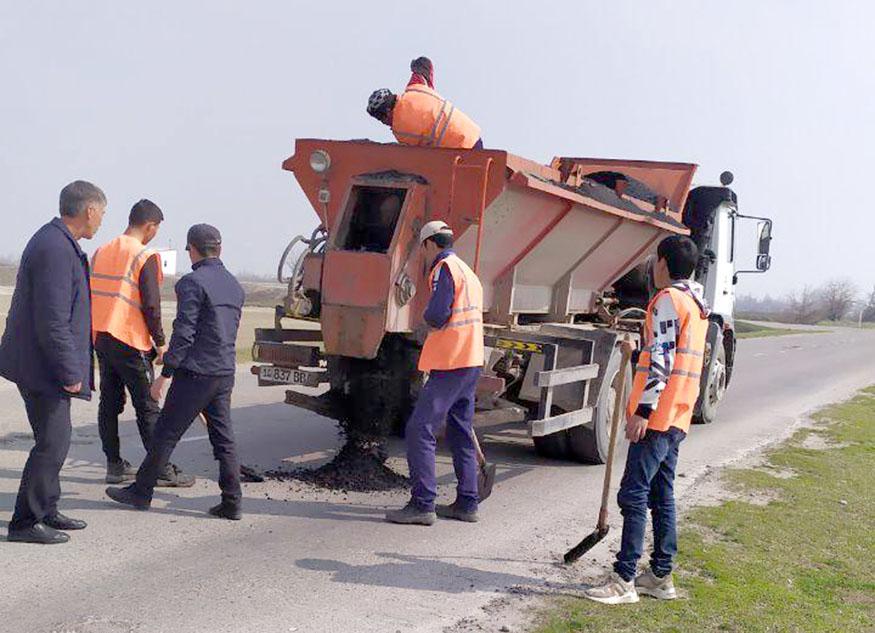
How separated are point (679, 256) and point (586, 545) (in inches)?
66.0

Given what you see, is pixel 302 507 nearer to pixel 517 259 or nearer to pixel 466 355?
pixel 466 355

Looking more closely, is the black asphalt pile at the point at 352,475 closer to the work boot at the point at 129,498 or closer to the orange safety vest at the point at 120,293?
the work boot at the point at 129,498

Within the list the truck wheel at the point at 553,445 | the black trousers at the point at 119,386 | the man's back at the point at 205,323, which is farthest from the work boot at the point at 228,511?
the truck wheel at the point at 553,445

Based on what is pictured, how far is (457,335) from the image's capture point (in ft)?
19.0

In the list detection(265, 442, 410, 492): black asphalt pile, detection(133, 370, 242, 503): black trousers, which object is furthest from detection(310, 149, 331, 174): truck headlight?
detection(265, 442, 410, 492): black asphalt pile

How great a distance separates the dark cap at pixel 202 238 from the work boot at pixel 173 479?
5.51 feet

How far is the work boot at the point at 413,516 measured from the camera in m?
5.78

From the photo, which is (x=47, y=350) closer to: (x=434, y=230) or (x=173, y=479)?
(x=173, y=479)

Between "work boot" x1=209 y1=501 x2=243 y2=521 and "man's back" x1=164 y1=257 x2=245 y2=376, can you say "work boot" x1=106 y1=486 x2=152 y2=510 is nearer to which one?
"work boot" x1=209 y1=501 x2=243 y2=521

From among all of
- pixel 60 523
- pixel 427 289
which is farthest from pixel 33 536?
pixel 427 289

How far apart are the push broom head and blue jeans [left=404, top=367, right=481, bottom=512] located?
978 mm

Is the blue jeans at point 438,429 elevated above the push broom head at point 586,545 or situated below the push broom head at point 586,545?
above

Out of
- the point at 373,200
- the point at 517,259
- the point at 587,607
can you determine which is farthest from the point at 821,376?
the point at 587,607

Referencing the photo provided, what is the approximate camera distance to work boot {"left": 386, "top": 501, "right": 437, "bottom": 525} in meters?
5.78
